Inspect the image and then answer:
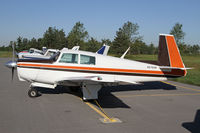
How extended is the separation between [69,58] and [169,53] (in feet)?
15.8

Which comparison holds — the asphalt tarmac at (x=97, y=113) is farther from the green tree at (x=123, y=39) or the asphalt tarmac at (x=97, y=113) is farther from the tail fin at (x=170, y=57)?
the green tree at (x=123, y=39)

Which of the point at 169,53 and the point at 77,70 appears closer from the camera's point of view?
the point at 77,70

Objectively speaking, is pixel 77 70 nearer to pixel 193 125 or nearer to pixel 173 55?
pixel 193 125

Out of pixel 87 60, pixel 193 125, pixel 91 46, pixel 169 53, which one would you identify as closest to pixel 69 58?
pixel 87 60

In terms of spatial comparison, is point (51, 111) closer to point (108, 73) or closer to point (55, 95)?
point (55, 95)

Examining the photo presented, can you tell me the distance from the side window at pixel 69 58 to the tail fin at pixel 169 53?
4238 mm

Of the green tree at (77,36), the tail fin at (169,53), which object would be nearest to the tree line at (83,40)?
the green tree at (77,36)

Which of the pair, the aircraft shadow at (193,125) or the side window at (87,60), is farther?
the side window at (87,60)

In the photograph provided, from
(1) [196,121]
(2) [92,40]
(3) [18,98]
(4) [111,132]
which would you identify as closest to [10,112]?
(3) [18,98]

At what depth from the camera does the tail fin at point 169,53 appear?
9.32 metres

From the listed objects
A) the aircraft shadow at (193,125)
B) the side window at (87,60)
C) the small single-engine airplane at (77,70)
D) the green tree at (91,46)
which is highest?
the green tree at (91,46)

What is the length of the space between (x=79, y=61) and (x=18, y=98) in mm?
2989

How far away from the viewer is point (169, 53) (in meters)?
9.38

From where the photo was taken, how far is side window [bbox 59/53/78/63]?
8.03m
